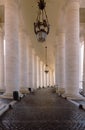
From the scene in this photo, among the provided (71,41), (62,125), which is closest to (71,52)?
(71,41)

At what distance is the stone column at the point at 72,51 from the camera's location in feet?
63.1

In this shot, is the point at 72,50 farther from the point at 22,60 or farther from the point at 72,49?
the point at 22,60

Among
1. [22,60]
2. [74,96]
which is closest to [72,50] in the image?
[74,96]

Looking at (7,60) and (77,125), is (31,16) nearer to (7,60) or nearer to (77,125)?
(7,60)

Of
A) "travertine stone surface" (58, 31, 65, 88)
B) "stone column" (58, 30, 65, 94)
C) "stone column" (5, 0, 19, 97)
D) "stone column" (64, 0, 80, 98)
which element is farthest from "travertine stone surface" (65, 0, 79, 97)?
"travertine stone surface" (58, 31, 65, 88)

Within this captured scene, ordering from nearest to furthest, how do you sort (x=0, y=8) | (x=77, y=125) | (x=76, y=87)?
1. (x=77, y=125)
2. (x=76, y=87)
3. (x=0, y=8)

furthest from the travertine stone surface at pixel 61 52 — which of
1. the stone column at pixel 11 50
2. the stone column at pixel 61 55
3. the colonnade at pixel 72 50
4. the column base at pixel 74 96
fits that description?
→ the stone column at pixel 11 50

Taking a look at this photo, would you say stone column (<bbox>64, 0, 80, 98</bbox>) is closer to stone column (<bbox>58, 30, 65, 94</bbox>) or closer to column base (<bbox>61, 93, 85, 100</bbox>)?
column base (<bbox>61, 93, 85, 100</bbox>)

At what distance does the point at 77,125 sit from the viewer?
7656 millimetres

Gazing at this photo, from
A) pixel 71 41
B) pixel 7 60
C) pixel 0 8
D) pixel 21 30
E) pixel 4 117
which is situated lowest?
pixel 4 117

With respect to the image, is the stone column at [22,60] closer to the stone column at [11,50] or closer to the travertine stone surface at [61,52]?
the travertine stone surface at [61,52]

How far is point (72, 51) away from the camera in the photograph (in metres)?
19.3

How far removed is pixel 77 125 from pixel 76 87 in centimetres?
1165

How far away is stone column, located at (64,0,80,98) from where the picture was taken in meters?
19.2
